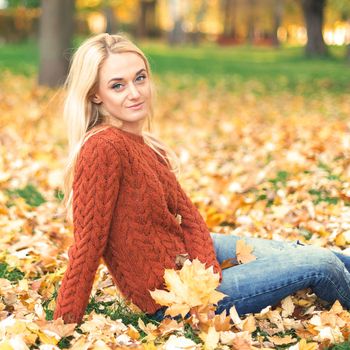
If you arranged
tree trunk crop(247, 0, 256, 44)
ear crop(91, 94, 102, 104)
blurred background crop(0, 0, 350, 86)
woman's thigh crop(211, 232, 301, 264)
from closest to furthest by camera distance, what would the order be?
1. ear crop(91, 94, 102, 104)
2. woman's thigh crop(211, 232, 301, 264)
3. blurred background crop(0, 0, 350, 86)
4. tree trunk crop(247, 0, 256, 44)

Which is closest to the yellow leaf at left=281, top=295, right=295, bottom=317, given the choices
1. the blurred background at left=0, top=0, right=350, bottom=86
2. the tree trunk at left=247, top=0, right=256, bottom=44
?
the blurred background at left=0, top=0, right=350, bottom=86

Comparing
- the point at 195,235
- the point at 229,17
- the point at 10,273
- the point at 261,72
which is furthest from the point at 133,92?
the point at 229,17

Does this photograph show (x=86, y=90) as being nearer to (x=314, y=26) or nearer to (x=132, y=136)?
(x=132, y=136)

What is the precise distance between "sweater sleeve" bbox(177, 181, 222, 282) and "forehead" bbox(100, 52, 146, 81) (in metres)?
0.59

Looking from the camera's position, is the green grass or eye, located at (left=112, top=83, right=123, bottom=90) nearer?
eye, located at (left=112, top=83, right=123, bottom=90)

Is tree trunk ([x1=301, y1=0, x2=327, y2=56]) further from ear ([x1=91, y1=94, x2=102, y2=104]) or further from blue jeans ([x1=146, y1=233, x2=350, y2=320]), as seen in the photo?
ear ([x1=91, y1=94, x2=102, y2=104])

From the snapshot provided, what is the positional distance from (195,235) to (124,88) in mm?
732

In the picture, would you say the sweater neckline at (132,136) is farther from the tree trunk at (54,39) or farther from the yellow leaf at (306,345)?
the tree trunk at (54,39)

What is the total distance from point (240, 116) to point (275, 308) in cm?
682

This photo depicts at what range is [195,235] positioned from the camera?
2998 mm

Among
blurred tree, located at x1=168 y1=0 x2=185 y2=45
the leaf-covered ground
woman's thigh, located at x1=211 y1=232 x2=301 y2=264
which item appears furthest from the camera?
blurred tree, located at x1=168 y1=0 x2=185 y2=45

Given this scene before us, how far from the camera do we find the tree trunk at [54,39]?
1199cm

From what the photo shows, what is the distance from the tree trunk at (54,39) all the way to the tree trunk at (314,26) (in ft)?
41.3

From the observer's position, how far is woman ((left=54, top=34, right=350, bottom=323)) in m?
2.64
